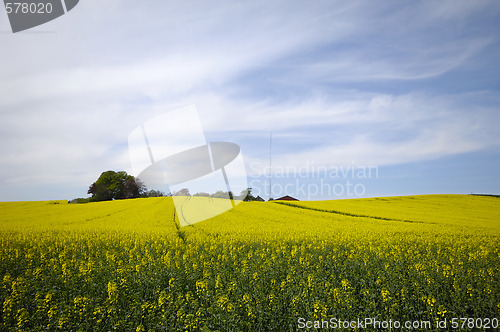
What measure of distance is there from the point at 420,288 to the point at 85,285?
9.38 metres

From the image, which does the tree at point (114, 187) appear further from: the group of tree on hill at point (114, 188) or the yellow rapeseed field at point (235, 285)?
the yellow rapeseed field at point (235, 285)

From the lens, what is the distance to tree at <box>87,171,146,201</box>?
64.2 m

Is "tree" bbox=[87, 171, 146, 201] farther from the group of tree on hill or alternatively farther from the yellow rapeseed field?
the yellow rapeseed field

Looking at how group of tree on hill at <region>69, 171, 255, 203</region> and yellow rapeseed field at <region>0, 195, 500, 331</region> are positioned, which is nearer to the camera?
yellow rapeseed field at <region>0, 195, 500, 331</region>

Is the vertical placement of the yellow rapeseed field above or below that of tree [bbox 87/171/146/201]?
below

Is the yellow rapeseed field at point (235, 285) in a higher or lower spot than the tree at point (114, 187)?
lower

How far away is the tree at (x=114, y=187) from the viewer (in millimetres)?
64250

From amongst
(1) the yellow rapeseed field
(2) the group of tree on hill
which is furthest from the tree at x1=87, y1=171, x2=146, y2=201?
(1) the yellow rapeseed field

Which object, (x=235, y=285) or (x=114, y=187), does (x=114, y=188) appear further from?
(x=235, y=285)

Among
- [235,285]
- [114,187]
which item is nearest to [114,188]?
[114,187]

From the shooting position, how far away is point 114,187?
210 ft

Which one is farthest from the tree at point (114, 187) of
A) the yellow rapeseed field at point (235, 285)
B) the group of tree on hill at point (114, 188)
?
the yellow rapeseed field at point (235, 285)

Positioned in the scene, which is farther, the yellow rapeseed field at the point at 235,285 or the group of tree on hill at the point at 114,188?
the group of tree on hill at the point at 114,188

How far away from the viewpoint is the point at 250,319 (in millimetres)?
6074
